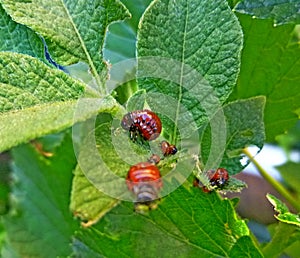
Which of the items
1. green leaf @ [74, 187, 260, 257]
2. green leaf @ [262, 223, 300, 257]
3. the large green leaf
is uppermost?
the large green leaf

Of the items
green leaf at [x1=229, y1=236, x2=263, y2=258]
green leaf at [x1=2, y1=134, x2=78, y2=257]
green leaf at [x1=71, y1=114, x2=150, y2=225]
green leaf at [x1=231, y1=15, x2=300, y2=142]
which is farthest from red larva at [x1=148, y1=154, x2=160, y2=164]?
green leaf at [x1=2, y1=134, x2=78, y2=257]

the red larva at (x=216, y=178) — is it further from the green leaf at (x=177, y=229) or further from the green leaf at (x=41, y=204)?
the green leaf at (x=41, y=204)

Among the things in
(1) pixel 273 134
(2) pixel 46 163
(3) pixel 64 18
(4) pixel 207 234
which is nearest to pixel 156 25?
(3) pixel 64 18

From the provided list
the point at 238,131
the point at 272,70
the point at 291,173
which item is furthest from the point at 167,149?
the point at 291,173

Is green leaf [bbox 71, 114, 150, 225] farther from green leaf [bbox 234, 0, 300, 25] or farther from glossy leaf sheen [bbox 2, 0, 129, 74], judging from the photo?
green leaf [bbox 234, 0, 300, 25]

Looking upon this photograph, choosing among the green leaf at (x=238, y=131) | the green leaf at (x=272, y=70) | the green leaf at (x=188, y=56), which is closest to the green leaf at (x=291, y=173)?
the green leaf at (x=272, y=70)

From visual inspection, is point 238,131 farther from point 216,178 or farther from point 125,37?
point 125,37
